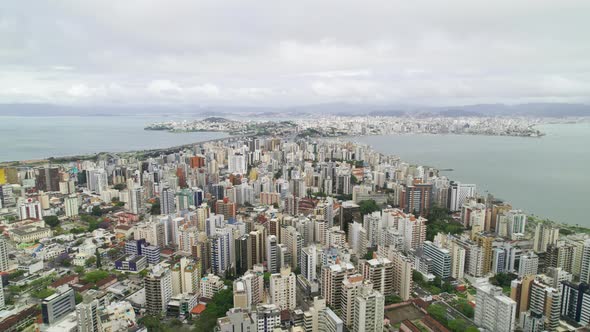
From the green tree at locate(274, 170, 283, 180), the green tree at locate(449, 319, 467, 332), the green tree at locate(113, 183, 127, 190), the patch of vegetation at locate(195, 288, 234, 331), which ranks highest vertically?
the green tree at locate(274, 170, 283, 180)

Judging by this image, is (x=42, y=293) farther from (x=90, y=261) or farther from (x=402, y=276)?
(x=402, y=276)

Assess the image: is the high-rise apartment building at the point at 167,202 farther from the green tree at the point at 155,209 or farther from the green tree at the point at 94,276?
the green tree at the point at 94,276

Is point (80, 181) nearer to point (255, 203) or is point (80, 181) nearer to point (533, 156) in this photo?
point (255, 203)

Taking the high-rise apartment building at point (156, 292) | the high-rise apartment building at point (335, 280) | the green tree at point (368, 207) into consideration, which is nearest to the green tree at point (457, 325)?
the high-rise apartment building at point (335, 280)

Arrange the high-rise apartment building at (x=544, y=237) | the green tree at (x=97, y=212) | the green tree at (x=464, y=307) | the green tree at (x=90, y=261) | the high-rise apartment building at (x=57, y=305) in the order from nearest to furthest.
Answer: the high-rise apartment building at (x=57, y=305) < the green tree at (x=464, y=307) < the green tree at (x=90, y=261) < the high-rise apartment building at (x=544, y=237) < the green tree at (x=97, y=212)

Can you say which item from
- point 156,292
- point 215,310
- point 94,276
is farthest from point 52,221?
point 215,310

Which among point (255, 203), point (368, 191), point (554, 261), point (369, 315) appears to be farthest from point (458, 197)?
point (369, 315)

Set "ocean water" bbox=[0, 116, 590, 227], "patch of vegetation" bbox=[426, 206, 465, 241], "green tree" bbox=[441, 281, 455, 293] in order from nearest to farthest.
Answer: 1. "green tree" bbox=[441, 281, 455, 293]
2. "patch of vegetation" bbox=[426, 206, 465, 241]
3. "ocean water" bbox=[0, 116, 590, 227]

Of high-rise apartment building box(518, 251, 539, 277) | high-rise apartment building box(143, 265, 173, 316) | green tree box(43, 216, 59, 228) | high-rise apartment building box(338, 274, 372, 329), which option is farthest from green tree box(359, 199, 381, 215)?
green tree box(43, 216, 59, 228)

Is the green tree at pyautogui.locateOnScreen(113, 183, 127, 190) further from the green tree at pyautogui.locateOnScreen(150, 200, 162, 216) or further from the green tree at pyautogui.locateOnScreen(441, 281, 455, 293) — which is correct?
the green tree at pyautogui.locateOnScreen(441, 281, 455, 293)
